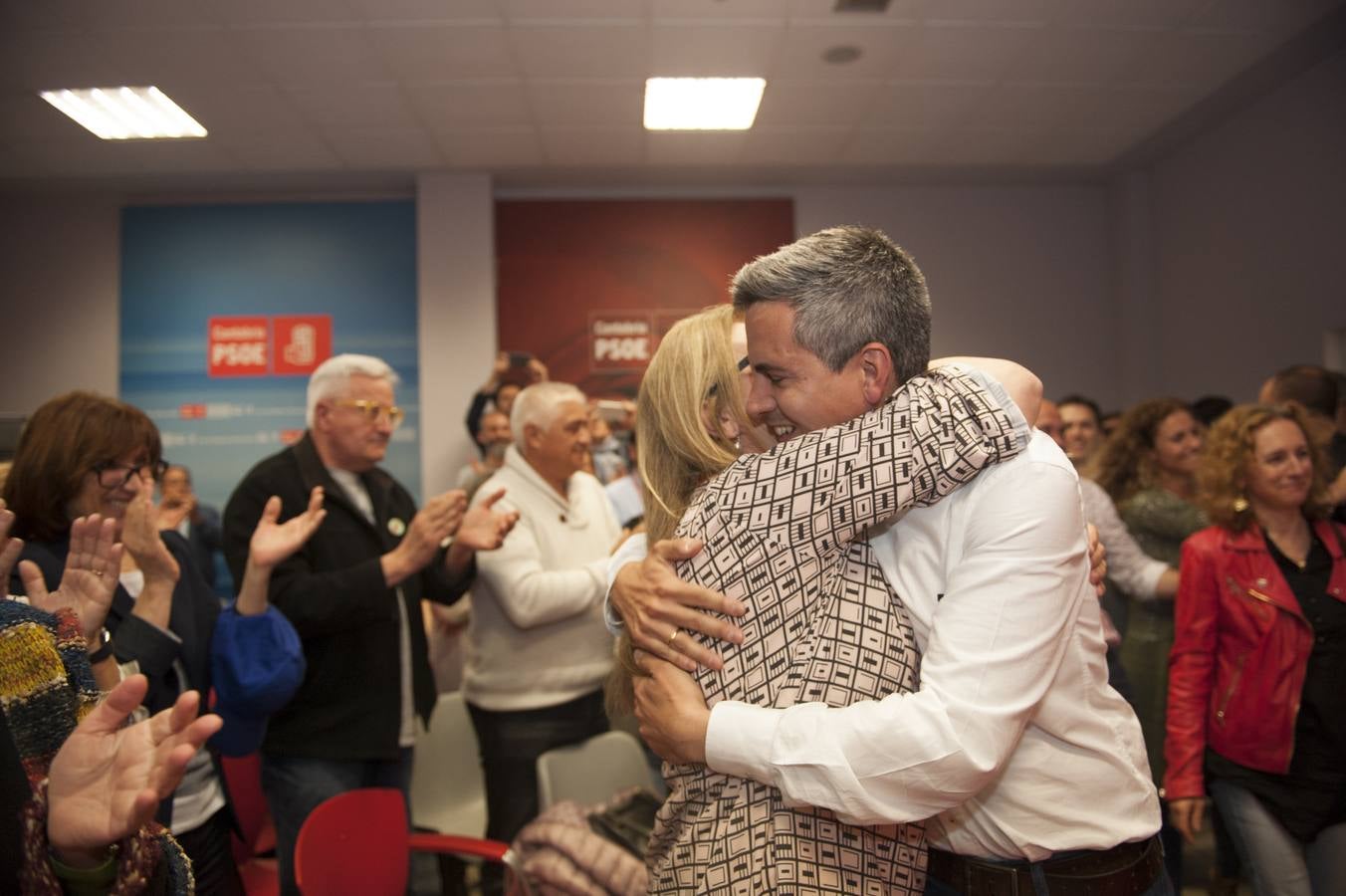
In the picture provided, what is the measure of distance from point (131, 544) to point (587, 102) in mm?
3820

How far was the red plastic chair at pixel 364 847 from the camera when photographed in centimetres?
198

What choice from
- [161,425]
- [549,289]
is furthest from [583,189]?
[161,425]

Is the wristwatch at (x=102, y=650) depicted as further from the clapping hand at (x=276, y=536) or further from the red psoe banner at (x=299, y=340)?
the red psoe banner at (x=299, y=340)

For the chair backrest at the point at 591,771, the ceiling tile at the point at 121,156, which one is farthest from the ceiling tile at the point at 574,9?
the chair backrest at the point at 591,771

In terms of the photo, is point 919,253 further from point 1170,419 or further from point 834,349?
point 834,349

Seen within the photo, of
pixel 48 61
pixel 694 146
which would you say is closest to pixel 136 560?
pixel 48 61

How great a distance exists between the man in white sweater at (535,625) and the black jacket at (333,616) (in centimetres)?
25

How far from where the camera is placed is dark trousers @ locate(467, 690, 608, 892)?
2.66m

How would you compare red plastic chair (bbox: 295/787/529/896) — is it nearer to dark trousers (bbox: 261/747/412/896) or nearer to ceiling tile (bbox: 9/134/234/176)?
dark trousers (bbox: 261/747/412/896)

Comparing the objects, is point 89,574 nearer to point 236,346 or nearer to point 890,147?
point 890,147

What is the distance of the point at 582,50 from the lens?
4.30m

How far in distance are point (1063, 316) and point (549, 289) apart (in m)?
3.80

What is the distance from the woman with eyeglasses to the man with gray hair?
3.64 feet

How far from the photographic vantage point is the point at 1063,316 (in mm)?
6762
